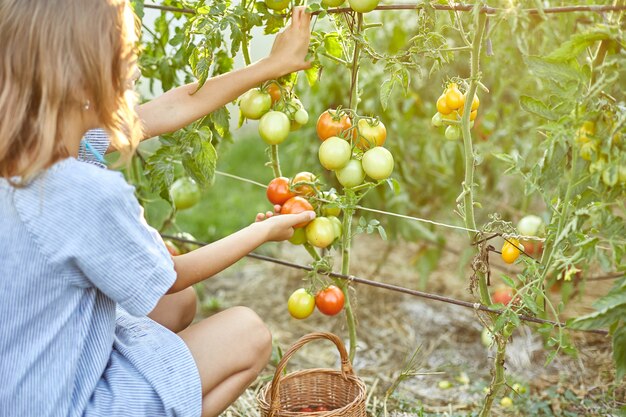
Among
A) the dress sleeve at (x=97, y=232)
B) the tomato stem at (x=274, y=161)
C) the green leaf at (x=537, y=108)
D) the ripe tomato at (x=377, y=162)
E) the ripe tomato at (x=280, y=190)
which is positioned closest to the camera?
the dress sleeve at (x=97, y=232)

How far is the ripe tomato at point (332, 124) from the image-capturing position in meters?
1.59

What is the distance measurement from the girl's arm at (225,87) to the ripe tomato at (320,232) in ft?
1.05

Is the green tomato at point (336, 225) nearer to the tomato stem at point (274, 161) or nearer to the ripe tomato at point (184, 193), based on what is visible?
the tomato stem at point (274, 161)

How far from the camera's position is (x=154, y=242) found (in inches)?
51.8

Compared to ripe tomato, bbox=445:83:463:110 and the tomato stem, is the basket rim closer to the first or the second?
the tomato stem

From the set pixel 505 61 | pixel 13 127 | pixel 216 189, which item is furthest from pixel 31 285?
pixel 216 189

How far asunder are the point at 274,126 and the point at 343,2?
0.95ft

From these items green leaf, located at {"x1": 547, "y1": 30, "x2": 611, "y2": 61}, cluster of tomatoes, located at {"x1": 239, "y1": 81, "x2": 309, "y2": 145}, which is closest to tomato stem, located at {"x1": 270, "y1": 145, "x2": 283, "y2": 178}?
cluster of tomatoes, located at {"x1": 239, "y1": 81, "x2": 309, "y2": 145}

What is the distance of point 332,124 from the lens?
5.24 ft

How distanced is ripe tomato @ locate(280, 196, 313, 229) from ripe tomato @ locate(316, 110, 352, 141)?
14cm

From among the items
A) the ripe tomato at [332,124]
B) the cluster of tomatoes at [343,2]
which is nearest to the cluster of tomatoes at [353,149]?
the ripe tomato at [332,124]

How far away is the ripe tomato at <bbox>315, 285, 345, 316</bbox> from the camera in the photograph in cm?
165

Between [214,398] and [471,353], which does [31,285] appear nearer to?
[214,398]

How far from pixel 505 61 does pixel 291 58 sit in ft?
3.58
